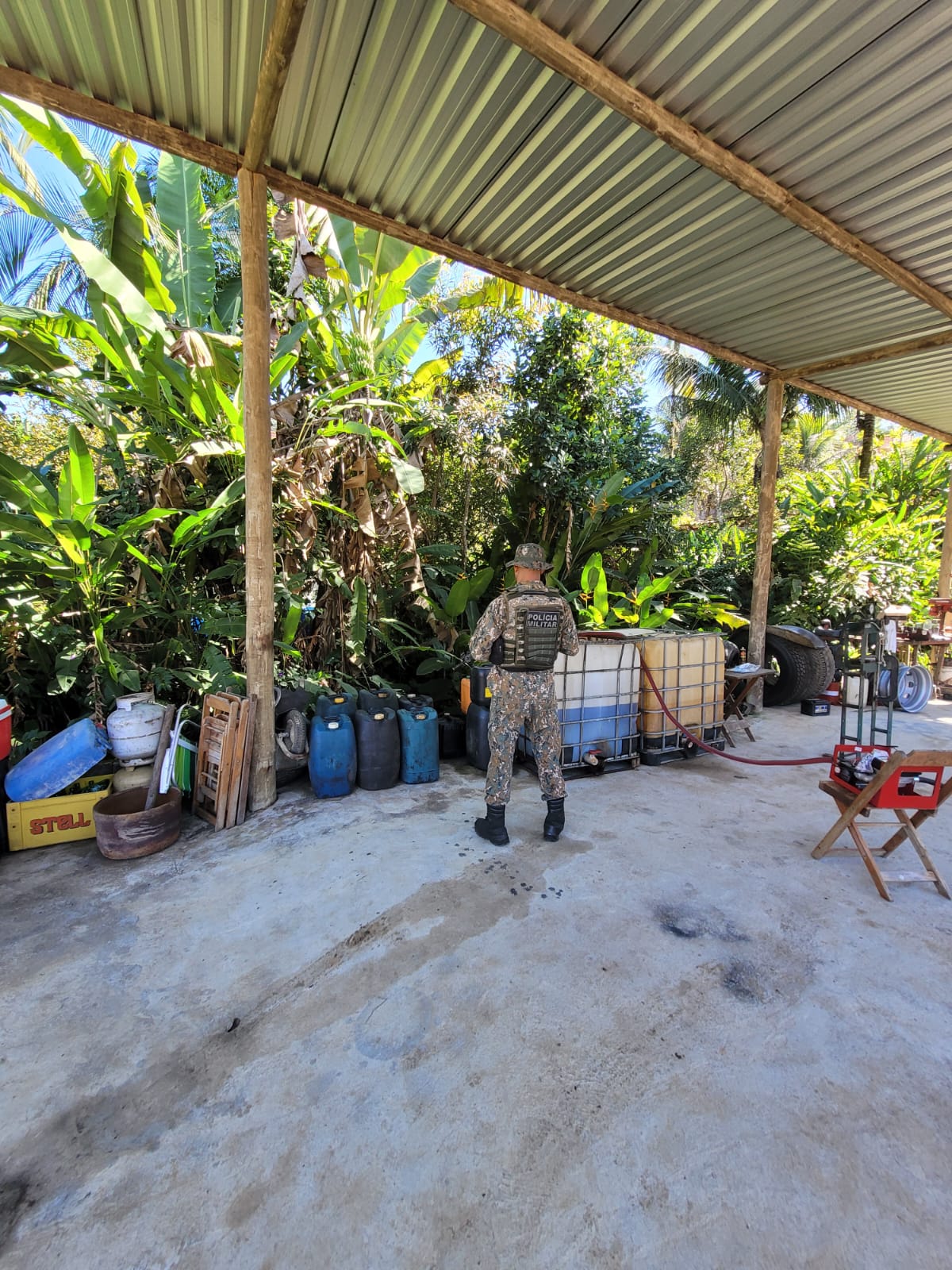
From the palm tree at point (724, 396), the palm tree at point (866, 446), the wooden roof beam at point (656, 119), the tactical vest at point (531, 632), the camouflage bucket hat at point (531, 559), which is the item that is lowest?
the tactical vest at point (531, 632)

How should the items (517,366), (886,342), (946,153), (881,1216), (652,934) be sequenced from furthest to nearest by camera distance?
(517,366) < (886,342) < (946,153) < (652,934) < (881,1216)

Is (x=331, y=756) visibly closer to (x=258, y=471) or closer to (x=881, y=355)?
(x=258, y=471)

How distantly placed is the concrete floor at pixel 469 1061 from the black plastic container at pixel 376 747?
0.97 metres

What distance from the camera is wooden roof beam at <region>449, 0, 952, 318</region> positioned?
2346mm

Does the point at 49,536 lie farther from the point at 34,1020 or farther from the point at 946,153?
the point at 946,153

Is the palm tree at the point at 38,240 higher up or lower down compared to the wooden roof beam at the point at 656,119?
higher up

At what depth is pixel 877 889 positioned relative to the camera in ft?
9.64

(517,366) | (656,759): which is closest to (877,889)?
(656,759)

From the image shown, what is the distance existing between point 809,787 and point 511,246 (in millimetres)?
4647

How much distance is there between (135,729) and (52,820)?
661 millimetres

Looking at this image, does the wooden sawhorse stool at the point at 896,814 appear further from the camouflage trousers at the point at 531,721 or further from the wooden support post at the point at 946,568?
the wooden support post at the point at 946,568

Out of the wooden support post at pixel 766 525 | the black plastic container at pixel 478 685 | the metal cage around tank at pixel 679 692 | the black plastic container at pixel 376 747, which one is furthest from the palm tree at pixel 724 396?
the black plastic container at pixel 376 747

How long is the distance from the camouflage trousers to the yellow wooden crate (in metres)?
2.41

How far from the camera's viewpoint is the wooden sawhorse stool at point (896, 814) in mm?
2789
